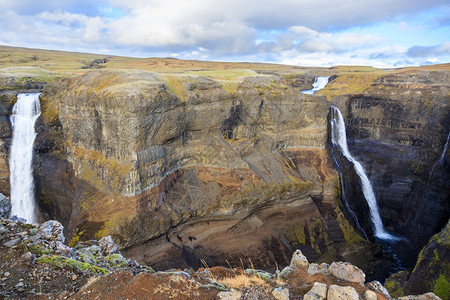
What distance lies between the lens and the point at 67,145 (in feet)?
83.3

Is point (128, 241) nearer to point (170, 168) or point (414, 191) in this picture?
point (170, 168)

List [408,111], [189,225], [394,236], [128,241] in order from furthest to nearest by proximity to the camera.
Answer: [408,111]
[394,236]
[189,225]
[128,241]

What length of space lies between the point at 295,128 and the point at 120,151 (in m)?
19.0

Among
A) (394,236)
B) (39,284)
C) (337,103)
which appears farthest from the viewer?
(337,103)

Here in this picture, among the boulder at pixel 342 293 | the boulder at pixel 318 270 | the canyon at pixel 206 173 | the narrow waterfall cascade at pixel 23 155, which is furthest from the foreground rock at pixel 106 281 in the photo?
the narrow waterfall cascade at pixel 23 155

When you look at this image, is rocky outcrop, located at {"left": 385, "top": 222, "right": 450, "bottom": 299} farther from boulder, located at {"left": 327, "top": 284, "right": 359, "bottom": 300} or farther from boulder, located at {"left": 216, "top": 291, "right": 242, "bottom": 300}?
boulder, located at {"left": 216, "top": 291, "right": 242, "bottom": 300}

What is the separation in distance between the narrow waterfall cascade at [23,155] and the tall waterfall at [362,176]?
35184mm

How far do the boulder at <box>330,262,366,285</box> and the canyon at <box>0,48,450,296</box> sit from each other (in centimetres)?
1387

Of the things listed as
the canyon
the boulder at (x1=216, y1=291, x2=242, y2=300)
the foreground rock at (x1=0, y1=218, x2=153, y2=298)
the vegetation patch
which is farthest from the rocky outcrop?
the vegetation patch

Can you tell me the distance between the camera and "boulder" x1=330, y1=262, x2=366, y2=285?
9.03 meters

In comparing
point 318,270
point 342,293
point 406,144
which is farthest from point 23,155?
point 406,144

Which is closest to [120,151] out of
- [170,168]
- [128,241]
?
[170,168]

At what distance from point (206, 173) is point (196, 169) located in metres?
1.05

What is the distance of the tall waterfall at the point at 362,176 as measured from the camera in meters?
33.7
